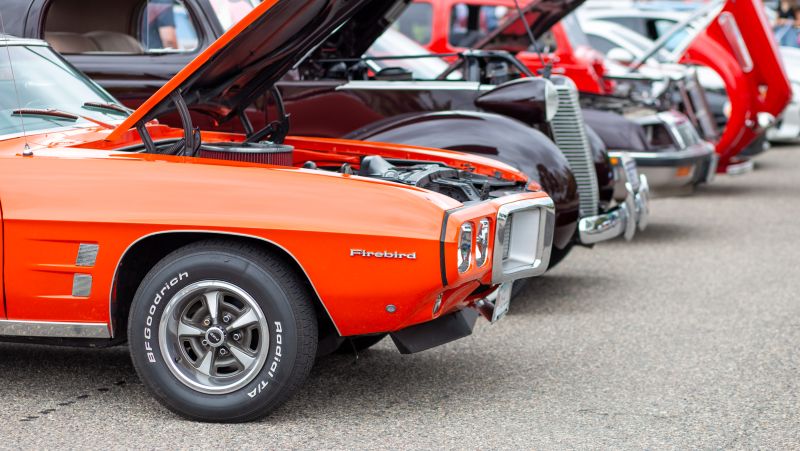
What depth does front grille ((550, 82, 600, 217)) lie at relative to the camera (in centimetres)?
741

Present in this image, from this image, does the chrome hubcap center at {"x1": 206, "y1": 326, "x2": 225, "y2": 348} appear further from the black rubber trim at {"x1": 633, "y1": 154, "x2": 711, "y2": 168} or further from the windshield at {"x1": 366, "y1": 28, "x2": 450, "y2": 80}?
the black rubber trim at {"x1": 633, "y1": 154, "x2": 711, "y2": 168}

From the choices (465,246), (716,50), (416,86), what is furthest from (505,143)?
(716,50)

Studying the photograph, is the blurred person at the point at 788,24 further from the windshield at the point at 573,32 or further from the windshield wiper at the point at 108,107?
the windshield wiper at the point at 108,107

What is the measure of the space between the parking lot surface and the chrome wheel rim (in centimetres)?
18

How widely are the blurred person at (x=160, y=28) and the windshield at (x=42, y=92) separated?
175 centimetres

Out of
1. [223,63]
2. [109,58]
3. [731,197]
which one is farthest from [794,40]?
[223,63]

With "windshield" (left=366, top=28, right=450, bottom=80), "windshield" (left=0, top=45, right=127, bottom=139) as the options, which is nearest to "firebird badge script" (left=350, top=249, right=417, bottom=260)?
"windshield" (left=0, top=45, right=127, bottom=139)

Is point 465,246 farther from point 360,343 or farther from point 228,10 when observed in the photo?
point 228,10

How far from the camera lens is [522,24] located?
9.40 metres

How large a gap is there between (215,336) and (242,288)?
217mm

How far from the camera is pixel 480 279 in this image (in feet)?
14.5

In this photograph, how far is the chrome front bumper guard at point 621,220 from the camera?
711 centimetres

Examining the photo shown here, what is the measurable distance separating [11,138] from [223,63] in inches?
34.0

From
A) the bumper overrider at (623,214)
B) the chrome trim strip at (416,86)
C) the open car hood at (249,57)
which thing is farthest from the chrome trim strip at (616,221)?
the open car hood at (249,57)
